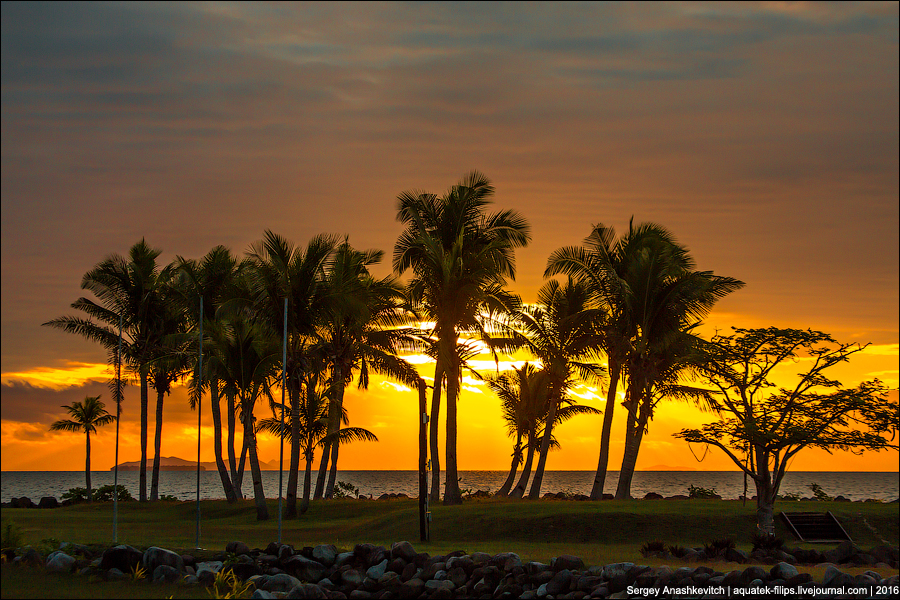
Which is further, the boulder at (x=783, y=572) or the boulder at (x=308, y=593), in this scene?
the boulder at (x=783, y=572)

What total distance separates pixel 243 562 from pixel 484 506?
484 inches

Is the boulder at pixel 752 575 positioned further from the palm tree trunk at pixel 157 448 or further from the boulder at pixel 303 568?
the palm tree trunk at pixel 157 448

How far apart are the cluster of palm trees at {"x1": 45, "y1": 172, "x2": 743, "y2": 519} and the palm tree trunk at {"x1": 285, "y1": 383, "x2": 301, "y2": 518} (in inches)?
3.9

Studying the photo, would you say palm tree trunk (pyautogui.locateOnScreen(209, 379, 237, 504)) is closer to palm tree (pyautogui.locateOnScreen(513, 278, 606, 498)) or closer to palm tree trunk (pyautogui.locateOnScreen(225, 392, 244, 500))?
palm tree trunk (pyautogui.locateOnScreen(225, 392, 244, 500))

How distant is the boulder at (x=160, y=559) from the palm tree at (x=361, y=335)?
1706cm

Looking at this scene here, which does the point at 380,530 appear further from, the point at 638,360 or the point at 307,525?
the point at 638,360

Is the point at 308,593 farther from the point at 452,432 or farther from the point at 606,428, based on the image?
the point at 606,428

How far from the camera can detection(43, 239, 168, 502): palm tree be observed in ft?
144

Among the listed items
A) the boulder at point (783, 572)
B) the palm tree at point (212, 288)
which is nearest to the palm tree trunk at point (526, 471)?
the palm tree at point (212, 288)

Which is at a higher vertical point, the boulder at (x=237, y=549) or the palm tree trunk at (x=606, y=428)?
the palm tree trunk at (x=606, y=428)

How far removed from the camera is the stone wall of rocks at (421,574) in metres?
16.7

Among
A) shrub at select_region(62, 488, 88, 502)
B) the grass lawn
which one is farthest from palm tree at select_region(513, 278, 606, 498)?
shrub at select_region(62, 488, 88, 502)

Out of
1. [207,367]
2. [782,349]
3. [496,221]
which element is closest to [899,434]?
[782,349]

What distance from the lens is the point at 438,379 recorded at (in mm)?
33188
